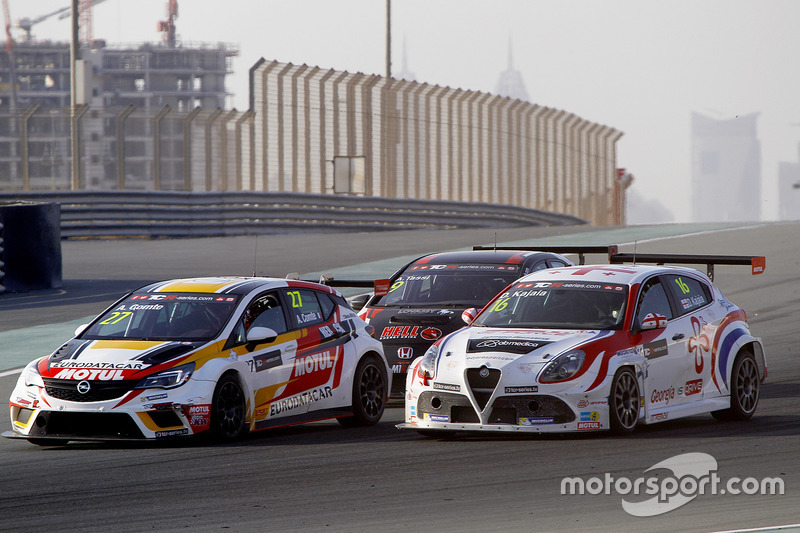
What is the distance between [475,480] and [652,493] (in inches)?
45.7

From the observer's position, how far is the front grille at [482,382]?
31.0ft

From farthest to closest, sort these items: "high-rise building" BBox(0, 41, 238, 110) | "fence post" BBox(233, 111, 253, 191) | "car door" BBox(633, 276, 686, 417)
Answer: "high-rise building" BBox(0, 41, 238, 110), "fence post" BBox(233, 111, 253, 191), "car door" BBox(633, 276, 686, 417)

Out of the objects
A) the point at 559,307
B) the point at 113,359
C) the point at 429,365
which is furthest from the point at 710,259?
the point at 113,359

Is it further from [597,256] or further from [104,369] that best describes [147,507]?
[597,256]

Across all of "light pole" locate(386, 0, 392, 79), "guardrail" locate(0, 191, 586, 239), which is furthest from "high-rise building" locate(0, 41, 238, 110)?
"guardrail" locate(0, 191, 586, 239)

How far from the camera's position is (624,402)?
9.66 metres

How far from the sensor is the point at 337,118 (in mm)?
32625

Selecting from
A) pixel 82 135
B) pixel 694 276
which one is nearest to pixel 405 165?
pixel 82 135

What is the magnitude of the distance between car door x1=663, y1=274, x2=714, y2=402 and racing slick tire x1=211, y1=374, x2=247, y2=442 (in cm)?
356

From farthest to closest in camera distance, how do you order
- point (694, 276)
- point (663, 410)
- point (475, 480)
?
point (694, 276), point (663, 410), point (475, 480)

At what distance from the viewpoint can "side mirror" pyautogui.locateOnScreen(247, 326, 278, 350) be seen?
10.1 metres

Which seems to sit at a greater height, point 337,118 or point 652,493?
point 337,118

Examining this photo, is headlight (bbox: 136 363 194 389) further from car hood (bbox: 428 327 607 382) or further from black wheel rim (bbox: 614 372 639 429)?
black wheel rim (bbox: 614 372 639 429)

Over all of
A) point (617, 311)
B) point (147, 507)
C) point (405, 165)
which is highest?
point (405, 165)
